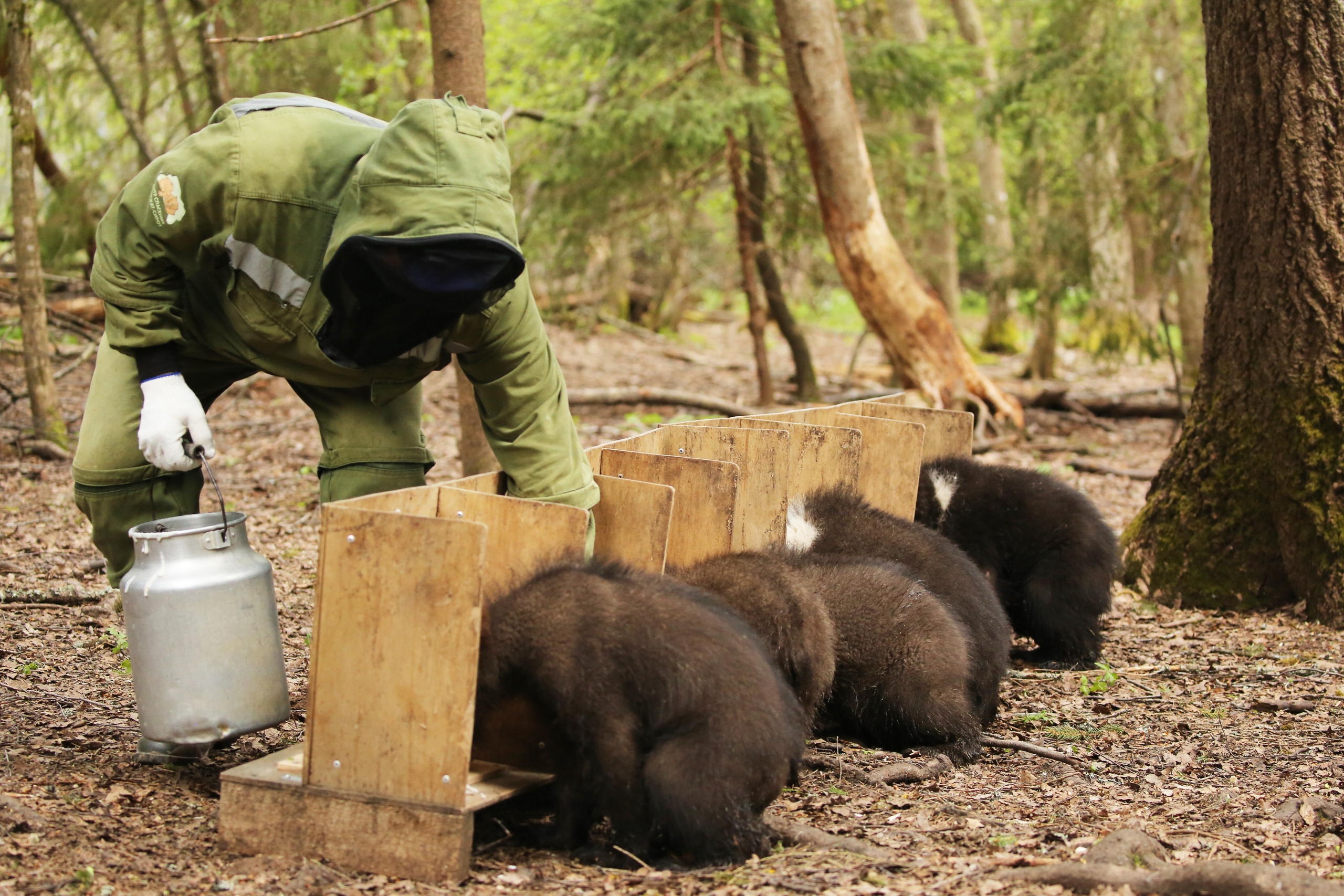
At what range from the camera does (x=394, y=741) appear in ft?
10.4

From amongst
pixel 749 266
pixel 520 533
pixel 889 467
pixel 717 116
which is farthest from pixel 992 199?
pixel 520 533

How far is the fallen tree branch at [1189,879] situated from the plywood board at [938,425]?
3.68 m

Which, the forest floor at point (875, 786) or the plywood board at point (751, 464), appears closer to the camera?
the forest floor at point (875, 786)

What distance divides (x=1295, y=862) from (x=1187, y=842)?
29cm

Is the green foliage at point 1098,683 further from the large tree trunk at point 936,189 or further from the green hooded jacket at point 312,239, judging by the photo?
the large tree trunk at point 936,189

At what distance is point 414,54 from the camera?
12.8 meters

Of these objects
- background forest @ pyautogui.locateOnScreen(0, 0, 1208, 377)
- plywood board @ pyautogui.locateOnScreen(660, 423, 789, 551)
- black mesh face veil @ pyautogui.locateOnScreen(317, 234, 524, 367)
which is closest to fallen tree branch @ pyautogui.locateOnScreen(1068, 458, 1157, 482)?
background forest @ pyautogui.locateOnScreen(0, 0, 1208, 377)

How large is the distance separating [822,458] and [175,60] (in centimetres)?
990

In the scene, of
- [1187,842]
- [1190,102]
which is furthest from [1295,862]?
[1190,102]

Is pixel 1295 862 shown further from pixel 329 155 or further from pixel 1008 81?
pixel 1008 81

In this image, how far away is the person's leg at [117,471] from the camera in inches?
156

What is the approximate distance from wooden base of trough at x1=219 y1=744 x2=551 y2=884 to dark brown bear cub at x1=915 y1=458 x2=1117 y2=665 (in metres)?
3.47

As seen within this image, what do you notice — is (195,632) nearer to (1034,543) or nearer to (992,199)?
(1034,543)

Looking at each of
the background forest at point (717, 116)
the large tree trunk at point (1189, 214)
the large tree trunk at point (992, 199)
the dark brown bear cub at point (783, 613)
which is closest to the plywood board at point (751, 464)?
the dark brown bear cub at point (783, 613)
